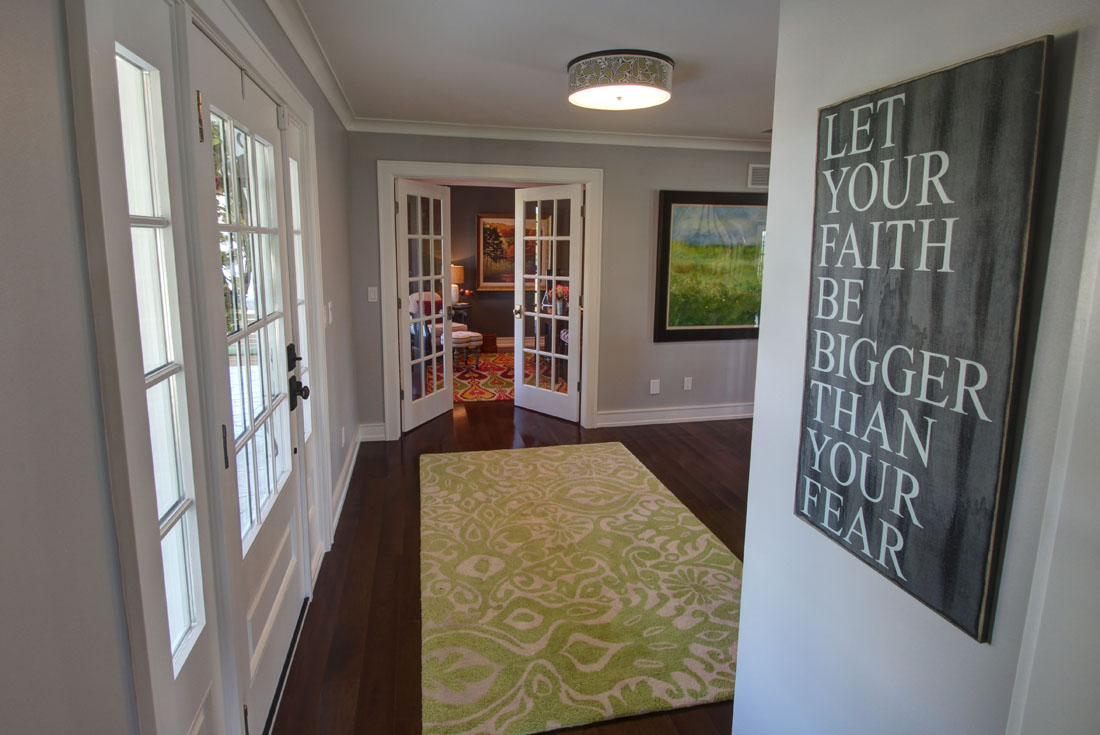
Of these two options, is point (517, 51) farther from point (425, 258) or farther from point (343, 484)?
point (343, 484)

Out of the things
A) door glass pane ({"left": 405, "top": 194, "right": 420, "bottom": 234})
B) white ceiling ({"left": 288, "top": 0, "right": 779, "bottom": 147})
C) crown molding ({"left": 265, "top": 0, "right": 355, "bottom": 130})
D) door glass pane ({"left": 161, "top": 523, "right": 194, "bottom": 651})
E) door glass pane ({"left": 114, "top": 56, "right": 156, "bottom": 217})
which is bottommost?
door glass pane ({"left": 161, "top": 523, "right": 194, "bottom": 651})

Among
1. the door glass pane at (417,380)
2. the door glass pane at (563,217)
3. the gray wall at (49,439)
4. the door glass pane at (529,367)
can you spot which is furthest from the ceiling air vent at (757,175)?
the gray wall at (49,439)

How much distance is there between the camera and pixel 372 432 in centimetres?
481

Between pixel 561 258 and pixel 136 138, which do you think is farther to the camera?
pixel 561 258

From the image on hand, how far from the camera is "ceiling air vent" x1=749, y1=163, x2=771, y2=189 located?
5.19m

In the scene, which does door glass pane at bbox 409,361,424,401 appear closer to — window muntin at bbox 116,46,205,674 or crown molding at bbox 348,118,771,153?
crown molding at bbox 348,118,771,153

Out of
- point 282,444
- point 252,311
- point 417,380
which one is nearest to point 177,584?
point 252,311

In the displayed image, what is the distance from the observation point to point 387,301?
15.4 ft

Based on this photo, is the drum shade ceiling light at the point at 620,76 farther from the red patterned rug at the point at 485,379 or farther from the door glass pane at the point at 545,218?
the red patterned rug at the point at 485,379

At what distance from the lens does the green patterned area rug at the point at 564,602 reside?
82.4 inches

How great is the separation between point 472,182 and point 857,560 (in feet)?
13.8

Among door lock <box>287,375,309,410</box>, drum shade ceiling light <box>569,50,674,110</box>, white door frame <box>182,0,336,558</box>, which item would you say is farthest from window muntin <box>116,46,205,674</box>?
drum shade ceiling light <box>569,50,674,110</box>

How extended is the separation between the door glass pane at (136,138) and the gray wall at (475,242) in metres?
7.26

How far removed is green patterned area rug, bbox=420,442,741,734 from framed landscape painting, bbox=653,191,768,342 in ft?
5.86
